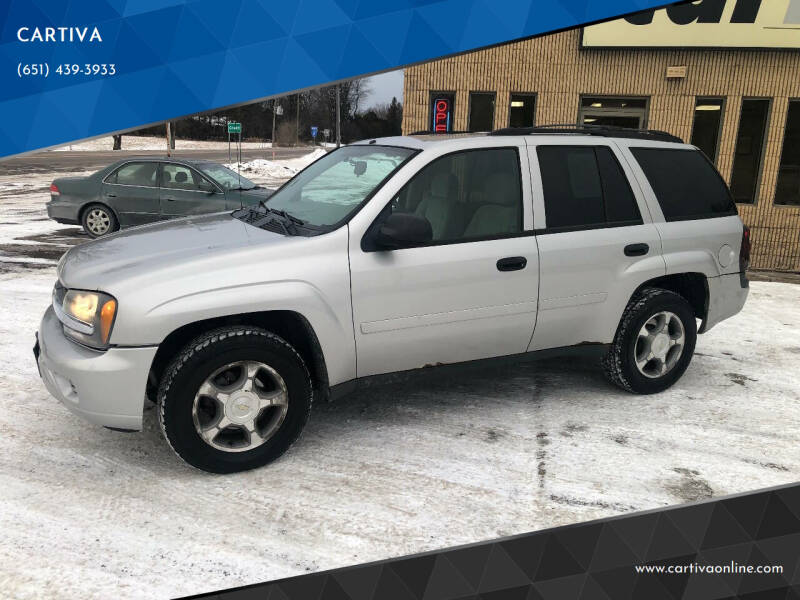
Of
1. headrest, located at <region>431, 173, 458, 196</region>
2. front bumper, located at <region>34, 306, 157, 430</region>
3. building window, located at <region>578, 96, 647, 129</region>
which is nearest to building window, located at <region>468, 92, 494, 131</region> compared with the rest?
building window, located at <region>578, 96, 647, 129</region>

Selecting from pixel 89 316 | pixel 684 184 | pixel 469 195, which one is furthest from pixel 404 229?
pixel 684 184

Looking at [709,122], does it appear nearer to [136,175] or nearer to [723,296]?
[723,296]

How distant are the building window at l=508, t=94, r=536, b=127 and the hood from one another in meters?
8.02

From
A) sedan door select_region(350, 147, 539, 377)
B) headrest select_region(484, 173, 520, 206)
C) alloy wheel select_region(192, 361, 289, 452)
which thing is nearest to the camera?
alloy wheel select_region(192, 361, 289, 452)

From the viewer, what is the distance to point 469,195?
4.24 meters

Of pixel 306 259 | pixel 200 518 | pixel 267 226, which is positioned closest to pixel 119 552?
pixel 200 518

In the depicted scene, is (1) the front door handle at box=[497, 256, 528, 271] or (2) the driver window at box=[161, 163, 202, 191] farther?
(2) the driver window at box=[161, 163, 202, 191]

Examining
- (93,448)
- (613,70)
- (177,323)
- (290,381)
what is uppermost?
(613,70)

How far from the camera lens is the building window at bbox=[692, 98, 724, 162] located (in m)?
10.9

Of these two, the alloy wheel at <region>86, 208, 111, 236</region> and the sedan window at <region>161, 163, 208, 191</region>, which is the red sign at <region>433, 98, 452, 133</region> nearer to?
the sedan window at <region>161, 163, 208, 191</region>

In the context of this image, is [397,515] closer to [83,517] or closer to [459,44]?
[83,517]

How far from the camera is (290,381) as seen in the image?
3.63m

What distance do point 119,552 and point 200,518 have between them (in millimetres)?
395

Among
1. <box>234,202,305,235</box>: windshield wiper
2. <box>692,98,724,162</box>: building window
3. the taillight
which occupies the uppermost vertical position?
<box>692,98,724,162</box>: building window
